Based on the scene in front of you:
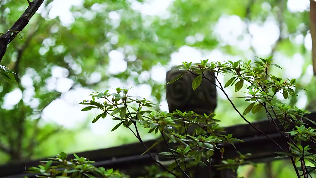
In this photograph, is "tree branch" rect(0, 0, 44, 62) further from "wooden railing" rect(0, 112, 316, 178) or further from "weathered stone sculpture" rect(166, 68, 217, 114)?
"wooden railing" rect(0, 112, 316, 178)

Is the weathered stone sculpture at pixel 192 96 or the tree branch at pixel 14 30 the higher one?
the tree branch at pixel 14 30

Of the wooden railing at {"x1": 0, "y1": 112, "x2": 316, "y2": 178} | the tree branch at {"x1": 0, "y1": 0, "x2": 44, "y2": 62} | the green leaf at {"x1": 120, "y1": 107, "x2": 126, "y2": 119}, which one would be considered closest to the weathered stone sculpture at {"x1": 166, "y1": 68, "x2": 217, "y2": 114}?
the wooden railing at {"x1": 0, "y1": 112, "x2": 316, "y2": 178}

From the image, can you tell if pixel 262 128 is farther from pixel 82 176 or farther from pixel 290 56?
pixel 290 56

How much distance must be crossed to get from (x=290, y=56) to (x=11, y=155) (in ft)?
21.6

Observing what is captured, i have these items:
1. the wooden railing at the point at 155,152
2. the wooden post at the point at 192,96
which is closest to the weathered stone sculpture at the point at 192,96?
the wooden post at the point at 192,96

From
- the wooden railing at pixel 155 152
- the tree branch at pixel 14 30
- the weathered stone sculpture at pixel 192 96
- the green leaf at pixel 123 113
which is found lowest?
the wooden railing at pixel 155 152

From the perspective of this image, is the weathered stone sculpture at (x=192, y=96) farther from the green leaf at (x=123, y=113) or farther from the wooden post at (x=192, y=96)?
the green leaf at (x=123, y=113)

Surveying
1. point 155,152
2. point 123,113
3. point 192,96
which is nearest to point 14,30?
point 123,113

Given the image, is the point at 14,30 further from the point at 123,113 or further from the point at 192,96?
the point at 192,96

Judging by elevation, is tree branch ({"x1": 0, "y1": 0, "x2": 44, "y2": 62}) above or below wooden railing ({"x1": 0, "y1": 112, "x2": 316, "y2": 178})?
above

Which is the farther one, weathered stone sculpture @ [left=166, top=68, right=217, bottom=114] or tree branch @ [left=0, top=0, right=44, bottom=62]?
weathered stone sculpture @ [left=166, top=68, right=217, bottom=114]

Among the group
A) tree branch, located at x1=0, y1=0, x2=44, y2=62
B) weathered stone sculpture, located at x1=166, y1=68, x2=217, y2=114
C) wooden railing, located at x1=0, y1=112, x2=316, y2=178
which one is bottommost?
wooden railing, located at x1=0, y1=112, x2=316, y2=178

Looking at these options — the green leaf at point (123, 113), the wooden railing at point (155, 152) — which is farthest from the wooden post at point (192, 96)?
the green leaf at point (123, 113)

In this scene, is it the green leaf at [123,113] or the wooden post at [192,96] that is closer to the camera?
the green leaf at [123,113]
